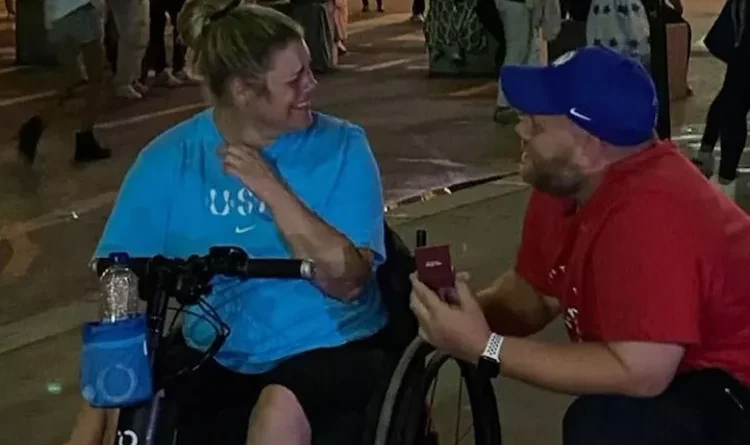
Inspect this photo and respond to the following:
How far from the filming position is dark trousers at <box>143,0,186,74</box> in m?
11.2

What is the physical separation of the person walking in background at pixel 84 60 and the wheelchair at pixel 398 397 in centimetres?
537

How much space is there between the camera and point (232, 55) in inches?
109

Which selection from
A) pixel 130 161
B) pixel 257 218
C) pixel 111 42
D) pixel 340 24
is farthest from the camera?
pixel 340 24

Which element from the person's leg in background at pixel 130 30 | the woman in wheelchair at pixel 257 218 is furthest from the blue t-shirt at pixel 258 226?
the person's leg in background at pixel 130 30

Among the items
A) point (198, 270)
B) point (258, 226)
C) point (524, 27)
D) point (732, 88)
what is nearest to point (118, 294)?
point (198, 270)

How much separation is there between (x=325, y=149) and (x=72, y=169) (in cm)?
539

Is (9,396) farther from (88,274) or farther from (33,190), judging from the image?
(33,190)

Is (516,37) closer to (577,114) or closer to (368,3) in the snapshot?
Answer: (577,114)

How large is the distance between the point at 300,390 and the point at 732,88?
4.70 meters

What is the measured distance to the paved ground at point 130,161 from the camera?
4.38 meters

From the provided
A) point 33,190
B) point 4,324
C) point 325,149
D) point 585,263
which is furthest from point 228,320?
point 33,190

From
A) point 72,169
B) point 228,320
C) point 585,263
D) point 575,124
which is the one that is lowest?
point 72,169

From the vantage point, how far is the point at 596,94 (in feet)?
7.78

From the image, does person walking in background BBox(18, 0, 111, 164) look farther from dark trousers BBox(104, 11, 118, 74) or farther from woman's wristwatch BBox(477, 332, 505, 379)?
woman's wristwatch BBox(477, 332, 505, 379)
